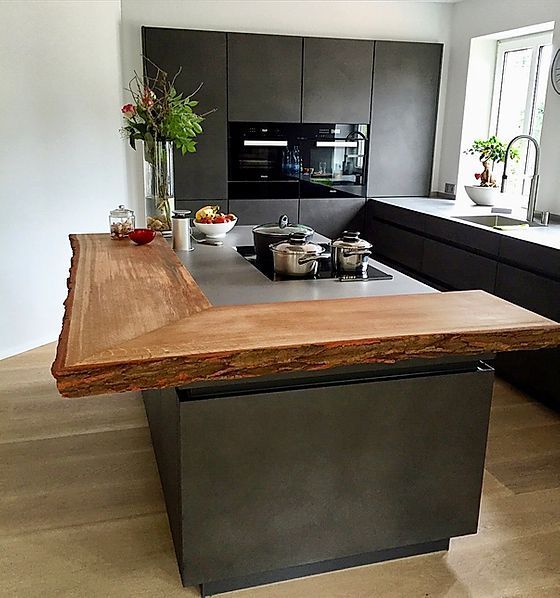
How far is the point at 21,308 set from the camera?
4.15 meters

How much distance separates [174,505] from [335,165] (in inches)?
149

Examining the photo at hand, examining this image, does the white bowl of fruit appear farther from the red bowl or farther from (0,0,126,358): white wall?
(0,0,126,358): white wall

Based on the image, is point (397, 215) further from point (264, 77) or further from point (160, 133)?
point (160, 133)

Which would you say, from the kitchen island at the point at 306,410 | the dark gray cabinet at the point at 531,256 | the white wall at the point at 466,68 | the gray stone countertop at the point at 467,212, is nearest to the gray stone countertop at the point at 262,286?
the kitchen island at the point at 306,410

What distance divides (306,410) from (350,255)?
2.80ft

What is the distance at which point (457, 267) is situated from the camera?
4.11 meters

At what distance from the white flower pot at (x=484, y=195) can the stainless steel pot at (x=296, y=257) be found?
2.74m

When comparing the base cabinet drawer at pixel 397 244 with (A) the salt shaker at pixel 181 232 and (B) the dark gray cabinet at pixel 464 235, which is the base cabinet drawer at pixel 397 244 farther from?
(A) the salt shaker at pixel 181 232

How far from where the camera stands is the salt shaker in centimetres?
302

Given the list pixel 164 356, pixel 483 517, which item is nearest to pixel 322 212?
pixel 483 517

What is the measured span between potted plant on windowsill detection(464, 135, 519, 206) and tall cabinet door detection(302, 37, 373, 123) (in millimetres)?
992

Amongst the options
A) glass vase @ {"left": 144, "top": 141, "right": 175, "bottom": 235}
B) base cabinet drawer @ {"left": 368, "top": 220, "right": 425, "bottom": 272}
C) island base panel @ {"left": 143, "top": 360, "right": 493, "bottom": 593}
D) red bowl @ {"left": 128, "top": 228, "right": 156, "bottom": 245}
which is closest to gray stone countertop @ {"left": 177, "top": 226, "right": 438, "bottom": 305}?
red bowl @ {"left": 128, "top": 228, "right": 156, "bottom": 245}

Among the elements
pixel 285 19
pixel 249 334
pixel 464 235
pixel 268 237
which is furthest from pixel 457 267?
pixel 249 334

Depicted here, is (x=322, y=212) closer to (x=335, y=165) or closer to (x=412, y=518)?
(x=335, y=165)
